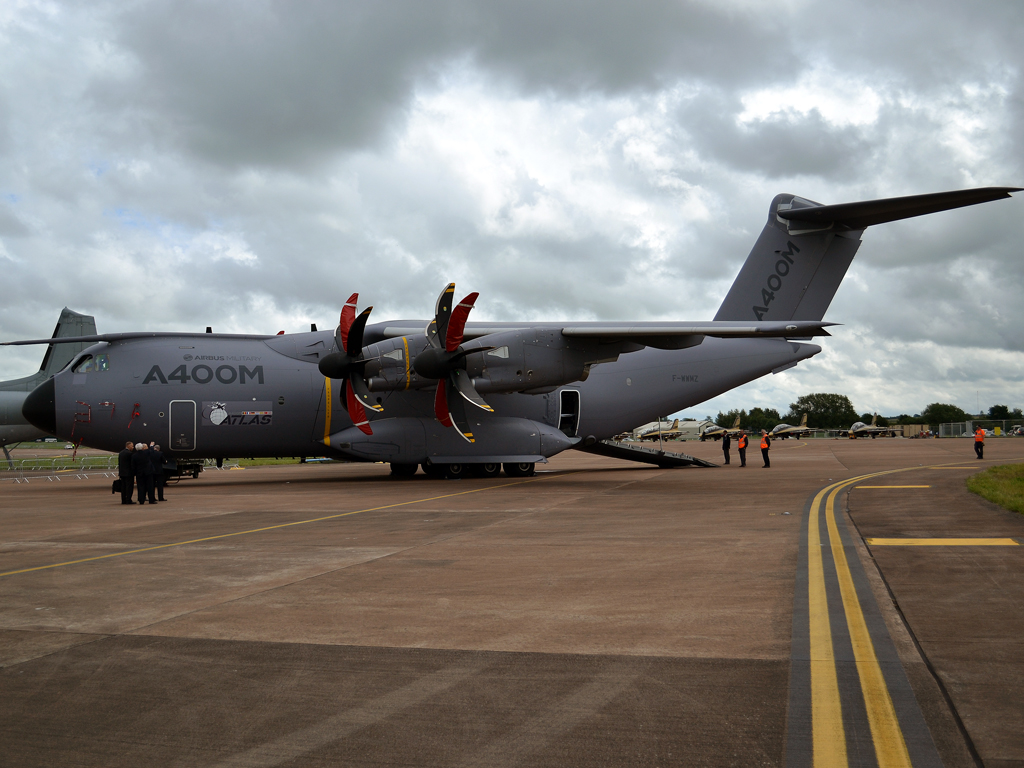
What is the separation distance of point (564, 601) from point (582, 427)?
17.4 meters

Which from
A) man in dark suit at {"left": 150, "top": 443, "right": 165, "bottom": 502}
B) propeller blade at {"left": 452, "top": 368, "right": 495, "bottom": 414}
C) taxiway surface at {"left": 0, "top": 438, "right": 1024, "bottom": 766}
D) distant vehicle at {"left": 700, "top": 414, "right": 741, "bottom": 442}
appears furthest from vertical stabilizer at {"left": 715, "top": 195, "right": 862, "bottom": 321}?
distant vehicle at {"left": 700, "top": 414, "right": 741, "bottom": 442}

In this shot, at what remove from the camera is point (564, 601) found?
6.29 m

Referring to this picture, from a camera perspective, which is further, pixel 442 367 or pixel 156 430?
pixel 156 430

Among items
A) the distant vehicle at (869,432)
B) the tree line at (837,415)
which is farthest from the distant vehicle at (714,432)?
the tree line at (837,415)

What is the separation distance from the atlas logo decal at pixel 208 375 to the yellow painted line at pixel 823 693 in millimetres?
16743

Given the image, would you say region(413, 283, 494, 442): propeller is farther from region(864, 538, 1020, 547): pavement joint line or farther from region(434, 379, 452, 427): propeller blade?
region(864, 538, 1020, 547): pavement joint line

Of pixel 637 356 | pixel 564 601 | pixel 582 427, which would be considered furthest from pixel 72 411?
pixel 564 601

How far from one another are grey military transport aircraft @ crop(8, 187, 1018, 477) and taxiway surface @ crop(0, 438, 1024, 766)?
26.1 ft

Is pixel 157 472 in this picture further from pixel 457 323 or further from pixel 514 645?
pixel 514 645

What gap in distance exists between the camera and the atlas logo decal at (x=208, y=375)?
1969cm

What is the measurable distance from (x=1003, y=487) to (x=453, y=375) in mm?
11559

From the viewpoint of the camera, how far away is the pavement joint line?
28.0 feet

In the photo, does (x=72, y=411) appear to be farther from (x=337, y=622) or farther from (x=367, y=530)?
(x=337, y=622)

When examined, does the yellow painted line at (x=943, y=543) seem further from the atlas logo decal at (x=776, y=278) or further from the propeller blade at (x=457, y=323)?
the atlas logo decal at (x=776, y=278)
